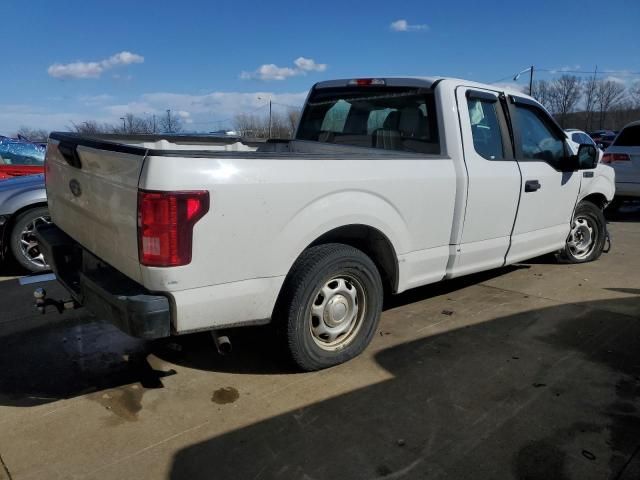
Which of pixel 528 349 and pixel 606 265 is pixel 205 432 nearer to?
pixel 528 349

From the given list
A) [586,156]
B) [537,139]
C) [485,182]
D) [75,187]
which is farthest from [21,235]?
[586,156]

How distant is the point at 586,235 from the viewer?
236 inches

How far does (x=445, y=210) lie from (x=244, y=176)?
69.0 inches

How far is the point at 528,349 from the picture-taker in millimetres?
3713

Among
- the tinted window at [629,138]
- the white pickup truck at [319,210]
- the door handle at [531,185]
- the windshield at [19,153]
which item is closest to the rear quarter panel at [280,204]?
the white pickup truck at [319,210]

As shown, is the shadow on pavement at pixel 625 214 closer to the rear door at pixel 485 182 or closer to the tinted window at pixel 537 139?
the tinted window at pixel 537 139

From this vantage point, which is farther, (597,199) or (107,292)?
(597,199)

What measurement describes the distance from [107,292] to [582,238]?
5.37 m

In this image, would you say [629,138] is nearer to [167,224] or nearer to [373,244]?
[373,244]

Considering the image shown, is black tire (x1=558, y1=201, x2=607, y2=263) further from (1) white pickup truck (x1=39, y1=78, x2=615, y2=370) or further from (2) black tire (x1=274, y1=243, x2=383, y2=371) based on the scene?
(2) black tire (x1=274, y1=243, x2=383, y2=371)

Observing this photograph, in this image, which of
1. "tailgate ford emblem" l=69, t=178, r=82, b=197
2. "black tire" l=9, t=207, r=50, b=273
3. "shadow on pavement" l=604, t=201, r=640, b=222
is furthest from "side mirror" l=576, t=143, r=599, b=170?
"black tire" l=9, t=207, r=50, b=273

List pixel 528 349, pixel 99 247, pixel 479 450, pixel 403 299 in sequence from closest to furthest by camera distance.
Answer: pixel 479 450
pixel 99 247
pixel 528 349
pixel 403 299

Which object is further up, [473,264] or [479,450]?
[473,264]

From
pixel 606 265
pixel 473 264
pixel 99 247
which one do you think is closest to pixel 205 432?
pixel 99 247
